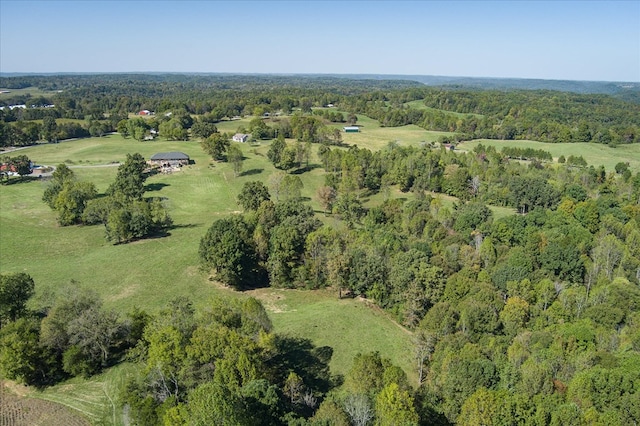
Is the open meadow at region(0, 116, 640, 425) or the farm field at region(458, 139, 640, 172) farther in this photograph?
the farm field at region(458, 139, 640, 172)

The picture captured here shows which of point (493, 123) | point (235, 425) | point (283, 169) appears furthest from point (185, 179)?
point (493, 123)

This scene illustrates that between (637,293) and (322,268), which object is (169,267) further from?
(637,293)

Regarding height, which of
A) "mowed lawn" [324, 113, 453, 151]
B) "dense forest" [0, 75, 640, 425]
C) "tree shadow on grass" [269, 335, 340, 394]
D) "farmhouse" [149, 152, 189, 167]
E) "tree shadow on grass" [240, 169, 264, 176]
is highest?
"mowed lawn" [324, 113, 453, 151]

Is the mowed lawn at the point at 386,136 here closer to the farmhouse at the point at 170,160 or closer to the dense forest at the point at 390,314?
the dense forest at the point at 390,314

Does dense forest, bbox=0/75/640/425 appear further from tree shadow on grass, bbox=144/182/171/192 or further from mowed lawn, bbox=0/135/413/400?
tree shadow on grass, bbox=144/182/171/192

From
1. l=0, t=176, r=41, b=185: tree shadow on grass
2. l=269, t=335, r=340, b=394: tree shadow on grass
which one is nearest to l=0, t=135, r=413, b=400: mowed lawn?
l=269, t=335, r=340, b=394: tree shadow on grass

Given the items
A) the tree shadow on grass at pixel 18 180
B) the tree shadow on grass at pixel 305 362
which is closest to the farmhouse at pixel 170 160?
the tree shadow on grass at pixel 18 180

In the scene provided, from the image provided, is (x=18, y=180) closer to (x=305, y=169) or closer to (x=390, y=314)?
(x=305, y=169)
